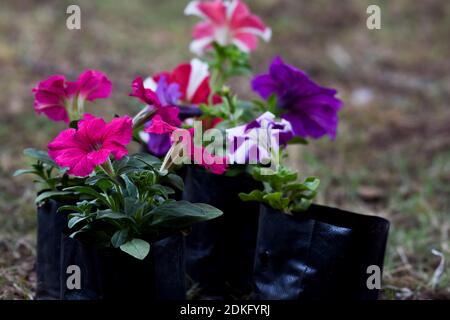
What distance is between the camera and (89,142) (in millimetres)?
1233

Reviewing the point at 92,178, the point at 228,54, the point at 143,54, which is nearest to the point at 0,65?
the point at 143,54

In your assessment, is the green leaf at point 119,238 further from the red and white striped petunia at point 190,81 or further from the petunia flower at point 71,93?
the red and white striped petunia at point 190,81

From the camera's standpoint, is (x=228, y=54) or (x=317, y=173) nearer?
(x=228, y=54)

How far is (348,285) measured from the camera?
139 cm

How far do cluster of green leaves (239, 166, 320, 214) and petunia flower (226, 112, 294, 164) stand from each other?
0.12ft

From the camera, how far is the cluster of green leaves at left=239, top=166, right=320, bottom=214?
143cm

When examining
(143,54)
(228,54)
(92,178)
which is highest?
(143,54)

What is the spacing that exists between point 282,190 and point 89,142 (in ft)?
1.59

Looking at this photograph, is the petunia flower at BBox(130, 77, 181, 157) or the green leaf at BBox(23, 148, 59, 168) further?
the green leaf at BBox(23, 148, 59, 168)

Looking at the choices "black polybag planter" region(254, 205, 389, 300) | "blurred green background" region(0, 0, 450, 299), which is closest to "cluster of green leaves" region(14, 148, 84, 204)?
"blurred green background" region(0, 0, 450, 299)

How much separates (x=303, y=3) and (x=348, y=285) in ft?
12.4

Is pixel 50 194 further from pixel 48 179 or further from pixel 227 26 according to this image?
pixel 227 26

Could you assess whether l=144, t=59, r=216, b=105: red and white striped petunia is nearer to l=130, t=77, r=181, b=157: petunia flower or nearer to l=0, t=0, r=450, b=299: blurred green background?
l=130, t=77, r=181, b=157: petunia flower
